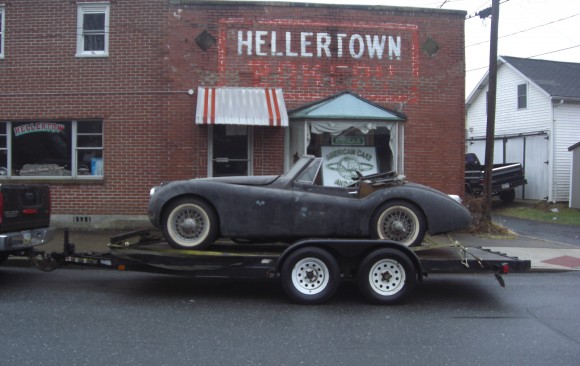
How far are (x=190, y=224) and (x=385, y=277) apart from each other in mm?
2472

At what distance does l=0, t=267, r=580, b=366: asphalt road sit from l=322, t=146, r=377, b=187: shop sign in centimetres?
442

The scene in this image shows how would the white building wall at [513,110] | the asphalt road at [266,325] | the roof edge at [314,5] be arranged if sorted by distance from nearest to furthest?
the asphalt road at [266,325] → the roof edge at [314,5] → the white building wall at [513,110]

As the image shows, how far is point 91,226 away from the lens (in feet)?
38.6

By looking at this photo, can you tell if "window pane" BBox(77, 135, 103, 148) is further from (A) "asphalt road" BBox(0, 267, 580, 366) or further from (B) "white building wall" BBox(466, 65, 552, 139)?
(B) "white building wall" BBox(466, 65, 552, 139)

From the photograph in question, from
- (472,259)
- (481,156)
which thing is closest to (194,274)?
(472,259)

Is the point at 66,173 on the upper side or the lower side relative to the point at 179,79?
lower

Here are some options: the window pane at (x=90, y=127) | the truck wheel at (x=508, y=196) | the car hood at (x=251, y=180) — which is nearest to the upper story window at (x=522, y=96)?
the truck wheel at (x=508, y=196)

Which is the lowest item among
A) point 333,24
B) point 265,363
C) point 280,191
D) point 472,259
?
point 265,363

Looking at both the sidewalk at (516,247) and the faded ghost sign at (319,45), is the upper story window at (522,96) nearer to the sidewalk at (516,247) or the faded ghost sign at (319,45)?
the sidewalk at (516,247)

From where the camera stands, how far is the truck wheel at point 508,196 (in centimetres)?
2122

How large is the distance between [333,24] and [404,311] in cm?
778

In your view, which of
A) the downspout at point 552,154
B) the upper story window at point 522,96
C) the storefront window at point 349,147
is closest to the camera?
the storefront window at point 349,147

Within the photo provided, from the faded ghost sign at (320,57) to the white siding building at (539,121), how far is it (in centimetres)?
1194

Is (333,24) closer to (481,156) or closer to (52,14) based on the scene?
(52,14)
